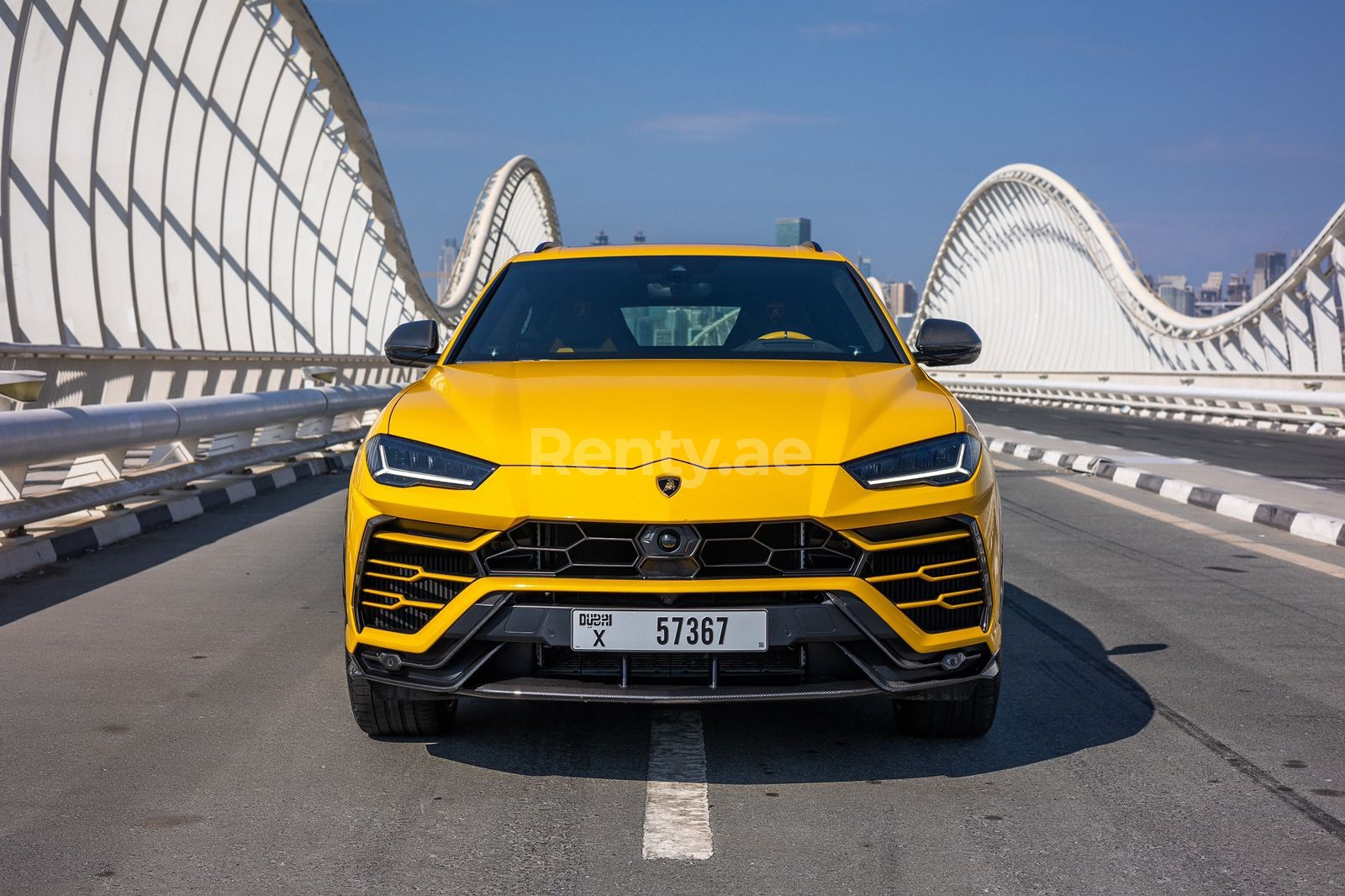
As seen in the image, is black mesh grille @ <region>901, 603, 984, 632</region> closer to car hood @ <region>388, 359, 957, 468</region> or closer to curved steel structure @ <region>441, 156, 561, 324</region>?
car hood @ <region>388, 359, 957, 468</region>

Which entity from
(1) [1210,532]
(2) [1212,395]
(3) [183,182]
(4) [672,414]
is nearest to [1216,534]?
(1) [1210,532]

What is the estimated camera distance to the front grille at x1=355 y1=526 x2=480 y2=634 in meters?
3.95

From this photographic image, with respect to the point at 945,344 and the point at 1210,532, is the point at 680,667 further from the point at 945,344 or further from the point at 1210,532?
the point at 1210,532

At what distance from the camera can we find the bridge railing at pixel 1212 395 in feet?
84.5

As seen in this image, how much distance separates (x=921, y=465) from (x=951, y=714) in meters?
0.81

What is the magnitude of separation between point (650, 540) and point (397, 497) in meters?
0.72

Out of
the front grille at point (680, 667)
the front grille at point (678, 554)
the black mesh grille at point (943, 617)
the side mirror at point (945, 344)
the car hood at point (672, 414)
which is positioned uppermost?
the side mirror at point (945, 344)

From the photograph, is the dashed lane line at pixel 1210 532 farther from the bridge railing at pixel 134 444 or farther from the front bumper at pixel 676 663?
the bridge railing at pixel 134 444

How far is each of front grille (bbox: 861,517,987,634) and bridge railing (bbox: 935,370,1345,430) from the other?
21308 mm

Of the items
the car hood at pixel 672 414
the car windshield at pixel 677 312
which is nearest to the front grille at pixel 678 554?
the car hood at pixel 672 414

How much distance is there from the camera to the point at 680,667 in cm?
389

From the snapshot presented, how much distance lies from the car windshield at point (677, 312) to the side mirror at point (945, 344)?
18 centimetres

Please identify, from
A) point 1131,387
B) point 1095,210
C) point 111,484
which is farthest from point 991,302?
point 111,484

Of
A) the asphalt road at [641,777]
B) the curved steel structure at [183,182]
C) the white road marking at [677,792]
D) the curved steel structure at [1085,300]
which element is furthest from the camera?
the curved steel structure at [1085,300]
